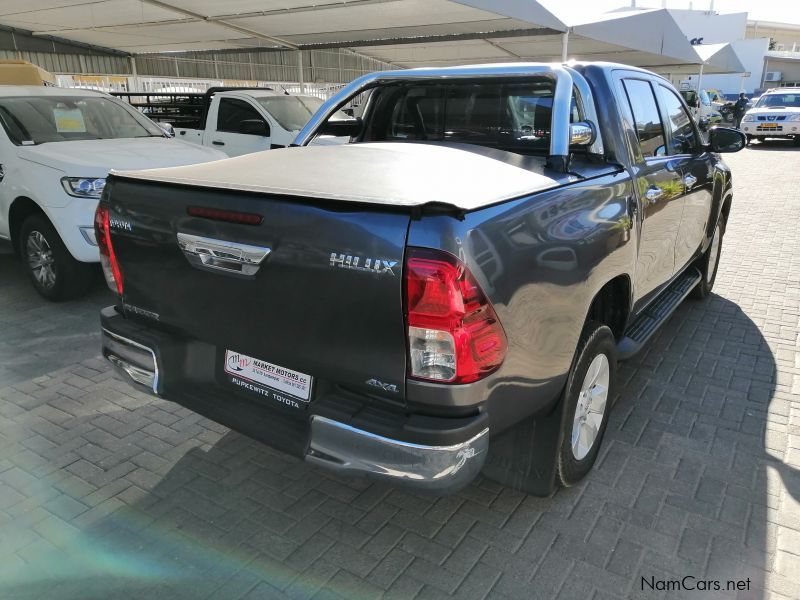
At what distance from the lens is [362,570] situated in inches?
96.0

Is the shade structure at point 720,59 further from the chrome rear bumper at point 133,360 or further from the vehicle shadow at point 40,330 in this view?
the chrome rear bumper at point 133,360

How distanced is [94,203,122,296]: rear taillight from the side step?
249 centimetres

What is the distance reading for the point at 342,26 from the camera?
12.3m

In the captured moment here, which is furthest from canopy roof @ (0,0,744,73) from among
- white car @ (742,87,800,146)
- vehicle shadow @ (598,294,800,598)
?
vehicle shadow @ (598,294,800,598)

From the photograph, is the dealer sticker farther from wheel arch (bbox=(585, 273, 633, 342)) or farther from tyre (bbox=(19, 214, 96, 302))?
tyre (bbox=(19, 214, 96, 302))

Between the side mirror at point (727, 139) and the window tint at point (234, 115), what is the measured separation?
750 centimetres

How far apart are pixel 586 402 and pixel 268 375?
1.49 m

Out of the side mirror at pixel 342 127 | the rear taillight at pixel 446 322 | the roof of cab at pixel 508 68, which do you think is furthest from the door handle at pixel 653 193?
the side mirror at pixel 342 127

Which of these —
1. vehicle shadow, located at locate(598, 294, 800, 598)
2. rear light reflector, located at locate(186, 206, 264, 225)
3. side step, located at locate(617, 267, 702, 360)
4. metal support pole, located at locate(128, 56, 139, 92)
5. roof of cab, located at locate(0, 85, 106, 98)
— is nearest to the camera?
rear light reflector, located at locate(186, 206, 264, 225)

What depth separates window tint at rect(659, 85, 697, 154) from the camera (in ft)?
13.8

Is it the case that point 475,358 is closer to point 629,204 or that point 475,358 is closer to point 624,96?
point 629,204

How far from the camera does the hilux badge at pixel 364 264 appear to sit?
1917 millimetres

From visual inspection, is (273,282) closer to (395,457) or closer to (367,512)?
(395,457)

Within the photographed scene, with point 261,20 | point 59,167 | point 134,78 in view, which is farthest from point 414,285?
point 134,78
